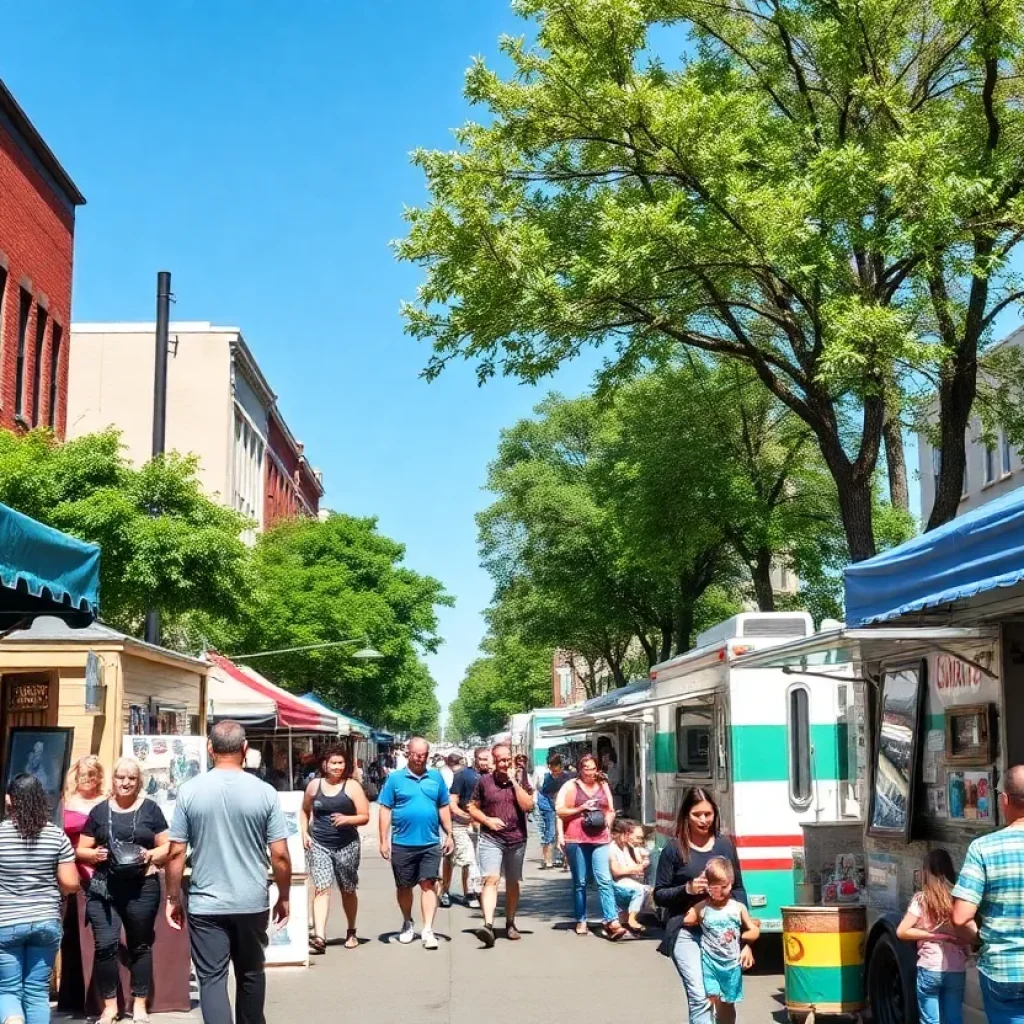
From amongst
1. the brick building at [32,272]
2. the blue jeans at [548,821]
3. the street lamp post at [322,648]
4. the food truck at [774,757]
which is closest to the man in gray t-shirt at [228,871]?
the food truck at [774,757]

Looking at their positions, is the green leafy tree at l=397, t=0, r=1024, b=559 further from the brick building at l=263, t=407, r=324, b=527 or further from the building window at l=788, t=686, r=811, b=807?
the brick building at l=263, t=407, r=324, b=527

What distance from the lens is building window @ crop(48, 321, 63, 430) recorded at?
96.5ft

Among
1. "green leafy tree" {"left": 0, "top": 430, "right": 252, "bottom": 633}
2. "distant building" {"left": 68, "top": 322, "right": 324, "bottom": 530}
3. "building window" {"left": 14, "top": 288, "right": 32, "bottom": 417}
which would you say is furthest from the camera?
"distant building" {"left": 68, "top": 322, "right": 324, "bottom": 530}

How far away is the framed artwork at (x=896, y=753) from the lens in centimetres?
820

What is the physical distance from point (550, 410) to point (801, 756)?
123 ft

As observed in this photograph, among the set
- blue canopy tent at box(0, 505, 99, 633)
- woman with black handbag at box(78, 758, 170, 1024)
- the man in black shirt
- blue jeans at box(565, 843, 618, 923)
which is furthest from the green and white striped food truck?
blue canopy tent at box(0, 505, 99, 633)

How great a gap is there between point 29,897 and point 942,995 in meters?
4.29

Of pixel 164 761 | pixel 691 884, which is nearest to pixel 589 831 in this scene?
pixel 164 761

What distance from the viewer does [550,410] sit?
1944 inches

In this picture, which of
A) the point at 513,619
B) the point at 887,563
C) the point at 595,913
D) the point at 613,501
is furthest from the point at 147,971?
the point at 513,619

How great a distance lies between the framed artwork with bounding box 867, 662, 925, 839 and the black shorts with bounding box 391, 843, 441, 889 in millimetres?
5199

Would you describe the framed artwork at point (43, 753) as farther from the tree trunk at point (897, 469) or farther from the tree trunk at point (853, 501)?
the tree trunk at point (897, 469)

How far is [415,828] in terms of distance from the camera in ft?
42.9

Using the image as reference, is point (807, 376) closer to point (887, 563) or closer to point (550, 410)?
point (887, 563)
